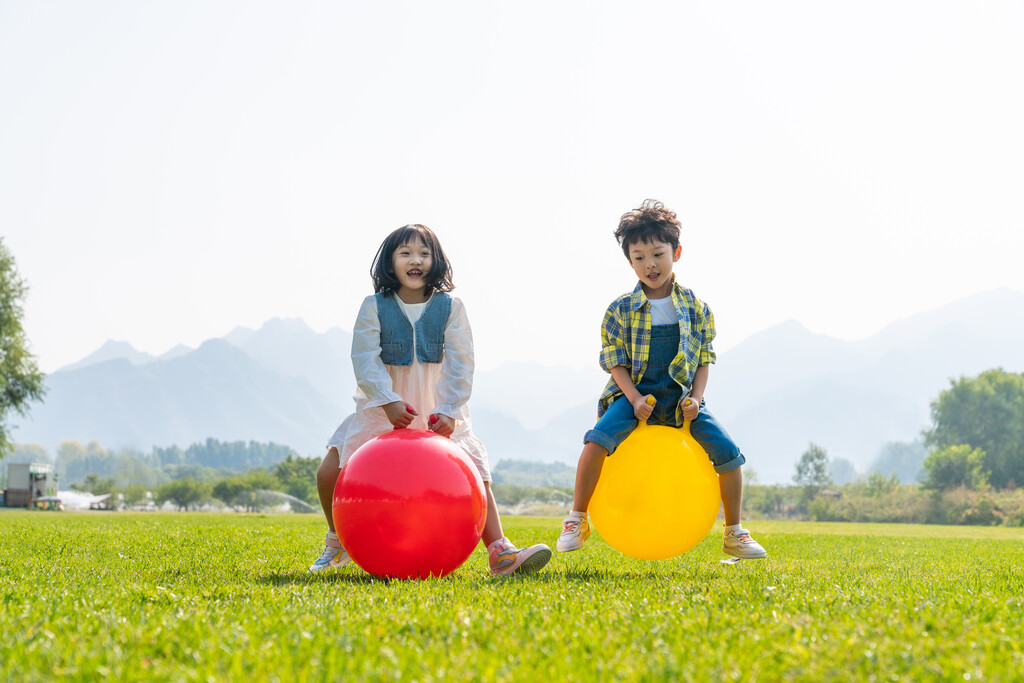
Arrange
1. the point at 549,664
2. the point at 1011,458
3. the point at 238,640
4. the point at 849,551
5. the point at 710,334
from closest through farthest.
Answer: the point at 549,664, the point at 238,640, the point at 710,334, the point at 849,551, the point at 1011,458

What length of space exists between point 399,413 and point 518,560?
127cm

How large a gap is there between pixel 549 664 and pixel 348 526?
276cm

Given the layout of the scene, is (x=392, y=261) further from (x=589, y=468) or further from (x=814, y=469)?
(x=814, y=469)

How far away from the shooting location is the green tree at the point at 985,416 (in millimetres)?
78062

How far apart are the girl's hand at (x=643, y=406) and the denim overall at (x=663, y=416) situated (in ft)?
0.36

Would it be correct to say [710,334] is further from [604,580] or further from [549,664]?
[549,664]

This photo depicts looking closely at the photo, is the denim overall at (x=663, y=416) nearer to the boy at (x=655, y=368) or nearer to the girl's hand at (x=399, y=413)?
the boy at (x=655, y=368)

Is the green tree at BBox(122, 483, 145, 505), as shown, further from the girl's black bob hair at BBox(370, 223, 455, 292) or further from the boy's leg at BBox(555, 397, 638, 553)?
the boy's leg at BBox(555, 397, 638, 553)

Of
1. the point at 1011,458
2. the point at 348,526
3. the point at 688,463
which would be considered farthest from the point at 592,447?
the point at 1011,458

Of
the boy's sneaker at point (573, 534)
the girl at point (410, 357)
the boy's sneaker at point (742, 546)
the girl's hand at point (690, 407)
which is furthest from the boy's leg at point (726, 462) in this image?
the girl at point (410, 357)

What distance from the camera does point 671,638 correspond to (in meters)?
3.16

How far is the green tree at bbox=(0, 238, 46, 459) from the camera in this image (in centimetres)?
3322

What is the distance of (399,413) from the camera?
18.8 feet

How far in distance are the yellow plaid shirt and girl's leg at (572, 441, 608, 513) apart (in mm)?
418
